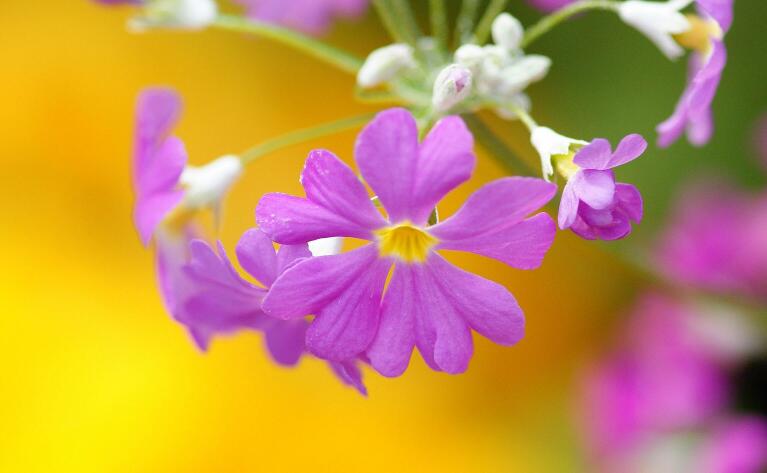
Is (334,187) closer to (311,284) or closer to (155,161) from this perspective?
(311,284)

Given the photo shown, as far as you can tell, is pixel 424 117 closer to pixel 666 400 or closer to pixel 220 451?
pixel 666 400

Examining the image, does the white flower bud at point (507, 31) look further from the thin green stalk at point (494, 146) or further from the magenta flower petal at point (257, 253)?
the magenta flower petal at point (257, 253)

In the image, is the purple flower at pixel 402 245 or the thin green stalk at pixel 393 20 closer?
the purple flower at pixel 402 245

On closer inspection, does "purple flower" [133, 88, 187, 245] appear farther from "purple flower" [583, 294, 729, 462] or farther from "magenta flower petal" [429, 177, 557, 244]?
"purple flower" [583, 294, 729, 462]

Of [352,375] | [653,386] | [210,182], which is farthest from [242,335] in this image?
[352,375]

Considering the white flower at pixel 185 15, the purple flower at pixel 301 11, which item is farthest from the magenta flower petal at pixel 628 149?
the purple flower at pixel 301 11

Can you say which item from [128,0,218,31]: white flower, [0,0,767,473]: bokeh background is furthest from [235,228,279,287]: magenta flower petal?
[0,0,767,473]: bokeh background

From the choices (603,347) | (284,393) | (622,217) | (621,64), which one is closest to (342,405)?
(284,393)
